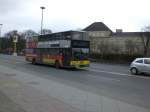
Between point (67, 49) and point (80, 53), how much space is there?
Result: 1.27 metres

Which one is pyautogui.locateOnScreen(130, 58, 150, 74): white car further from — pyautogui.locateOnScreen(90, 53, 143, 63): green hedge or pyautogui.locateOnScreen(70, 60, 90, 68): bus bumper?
pyautogui.locateOnScreen(90, 53, 143, 63): green hedge

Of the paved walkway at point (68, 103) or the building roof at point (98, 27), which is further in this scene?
the building roof at point (98, 27)

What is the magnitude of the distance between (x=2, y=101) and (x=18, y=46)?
343 ft

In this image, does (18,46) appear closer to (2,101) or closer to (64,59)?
(64,59)

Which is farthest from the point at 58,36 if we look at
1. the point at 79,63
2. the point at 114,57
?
the point at 114,57

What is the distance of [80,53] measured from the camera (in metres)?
28.6

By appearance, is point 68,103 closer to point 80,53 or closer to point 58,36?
point 80,53

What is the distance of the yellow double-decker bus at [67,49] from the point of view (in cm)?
2819

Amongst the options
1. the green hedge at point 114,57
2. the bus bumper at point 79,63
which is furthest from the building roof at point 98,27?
the bus bumper at point 79,63

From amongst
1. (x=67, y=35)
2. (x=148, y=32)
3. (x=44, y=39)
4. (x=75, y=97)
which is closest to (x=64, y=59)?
(x=67, y=35)

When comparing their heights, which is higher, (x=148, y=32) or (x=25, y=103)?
(x=148, y=32)

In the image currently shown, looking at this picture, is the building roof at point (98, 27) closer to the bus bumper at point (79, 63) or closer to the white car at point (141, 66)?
the bus bumper at point (79, 63)

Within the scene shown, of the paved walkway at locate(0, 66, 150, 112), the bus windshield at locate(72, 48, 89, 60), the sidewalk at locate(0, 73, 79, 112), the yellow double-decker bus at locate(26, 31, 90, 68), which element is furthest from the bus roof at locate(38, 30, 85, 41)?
the sidewalk at locate(0, 73, 79, 112)

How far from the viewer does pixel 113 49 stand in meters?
58.4
